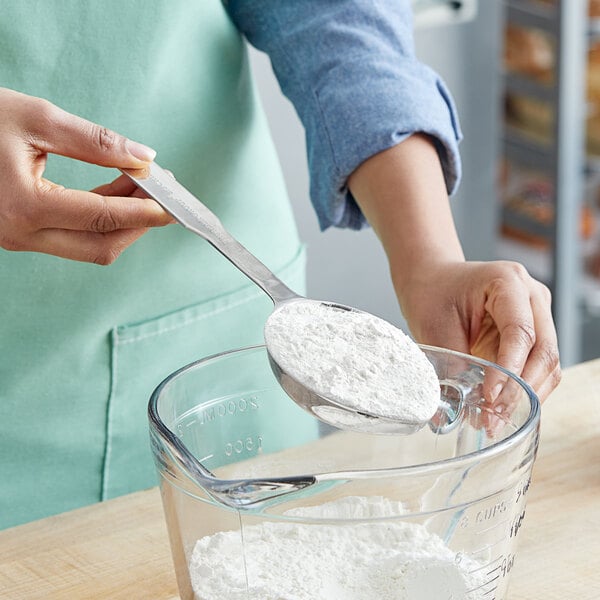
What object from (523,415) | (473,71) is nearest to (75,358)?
(523,415)

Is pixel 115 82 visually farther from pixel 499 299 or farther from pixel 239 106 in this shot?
pixel 499 299

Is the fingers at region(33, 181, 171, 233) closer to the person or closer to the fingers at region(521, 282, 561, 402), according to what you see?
the person

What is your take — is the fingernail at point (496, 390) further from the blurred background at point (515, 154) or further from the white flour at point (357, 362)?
the blurred background at point (515, 154)

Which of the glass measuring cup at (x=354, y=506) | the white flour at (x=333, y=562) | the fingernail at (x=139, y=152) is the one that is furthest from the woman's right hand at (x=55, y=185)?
the white flour at (x=333, y=562)

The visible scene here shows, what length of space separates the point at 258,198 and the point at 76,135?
36cm

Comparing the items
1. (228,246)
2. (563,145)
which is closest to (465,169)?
(563,145)

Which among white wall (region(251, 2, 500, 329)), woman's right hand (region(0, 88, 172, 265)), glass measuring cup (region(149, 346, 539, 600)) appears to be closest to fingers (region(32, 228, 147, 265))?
woman's right hand (region(0, 88, 172, 265))

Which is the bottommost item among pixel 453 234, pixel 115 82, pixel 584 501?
pixel 584 501

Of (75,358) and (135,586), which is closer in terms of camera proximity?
(135,586)

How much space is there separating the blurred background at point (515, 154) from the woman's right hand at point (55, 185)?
890 millimetres

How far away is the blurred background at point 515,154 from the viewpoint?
1666 millimetres

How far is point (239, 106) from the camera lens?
3.07 feet

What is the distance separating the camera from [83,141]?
24.2 inches

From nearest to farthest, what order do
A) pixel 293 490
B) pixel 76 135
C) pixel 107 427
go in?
pixel 293 490 → pixel 76 135 → pixel 107 427
